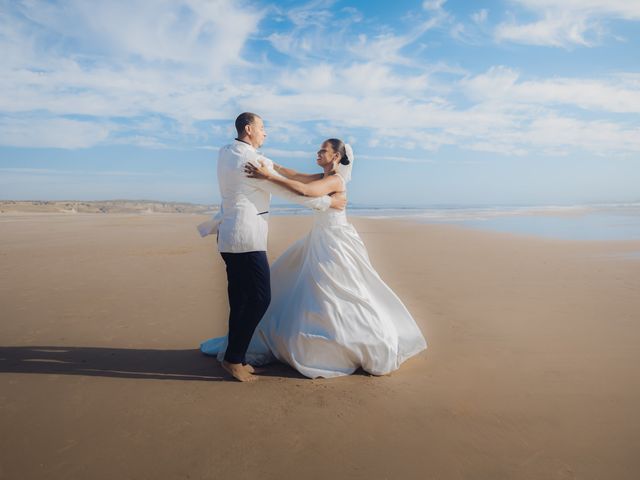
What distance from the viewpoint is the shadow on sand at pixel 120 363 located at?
431cm

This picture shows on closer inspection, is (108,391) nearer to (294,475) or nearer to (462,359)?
(294,475)

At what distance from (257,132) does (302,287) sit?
1475 mm

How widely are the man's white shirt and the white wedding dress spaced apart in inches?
23.7

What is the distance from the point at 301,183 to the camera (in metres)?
4.13

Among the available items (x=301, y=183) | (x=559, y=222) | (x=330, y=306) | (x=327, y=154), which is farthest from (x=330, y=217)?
(x=559, y=222)

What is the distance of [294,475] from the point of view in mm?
2746

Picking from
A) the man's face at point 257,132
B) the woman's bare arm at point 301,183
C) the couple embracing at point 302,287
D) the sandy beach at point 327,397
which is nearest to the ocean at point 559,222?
the sandy beach at point 327,397

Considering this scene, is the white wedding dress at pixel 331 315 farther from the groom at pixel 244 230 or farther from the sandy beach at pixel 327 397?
the groom at pixel 244 230

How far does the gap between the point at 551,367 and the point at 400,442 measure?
2115 millimetres

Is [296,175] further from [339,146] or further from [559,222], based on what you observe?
[559,222]

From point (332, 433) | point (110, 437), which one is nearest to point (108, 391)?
point (110, 437)

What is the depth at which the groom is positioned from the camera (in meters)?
3.97

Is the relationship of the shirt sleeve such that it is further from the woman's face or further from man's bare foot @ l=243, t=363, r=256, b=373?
man's bare foot @ l=243, t=363, r=256, b=373

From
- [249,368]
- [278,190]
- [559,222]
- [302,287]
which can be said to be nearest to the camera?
[278,190]
